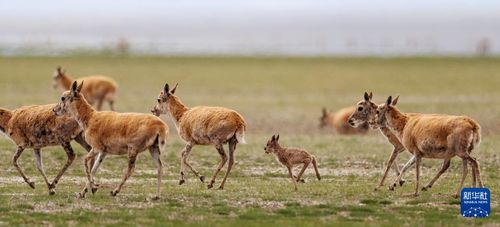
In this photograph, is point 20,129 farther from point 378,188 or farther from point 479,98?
point 479,98

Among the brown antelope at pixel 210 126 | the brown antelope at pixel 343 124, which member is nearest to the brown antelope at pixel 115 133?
the brown antelope at pixel 210 126

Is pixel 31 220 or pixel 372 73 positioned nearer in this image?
pixel 31 220

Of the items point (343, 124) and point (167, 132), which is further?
point (343, 124)

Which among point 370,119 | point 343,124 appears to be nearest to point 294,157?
point 370,119

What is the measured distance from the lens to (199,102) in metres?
40.3

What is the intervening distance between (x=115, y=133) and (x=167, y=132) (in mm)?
862

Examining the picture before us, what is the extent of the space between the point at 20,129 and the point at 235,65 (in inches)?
1928

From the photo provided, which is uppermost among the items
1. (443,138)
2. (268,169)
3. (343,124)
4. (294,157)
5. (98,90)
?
(443,138)

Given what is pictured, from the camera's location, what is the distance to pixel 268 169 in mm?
21188

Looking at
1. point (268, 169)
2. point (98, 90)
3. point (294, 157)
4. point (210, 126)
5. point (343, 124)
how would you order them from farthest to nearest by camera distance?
point (98, 90) < point (343, 124) < point (268, 169) < point (294, 157) < point (210, 126)

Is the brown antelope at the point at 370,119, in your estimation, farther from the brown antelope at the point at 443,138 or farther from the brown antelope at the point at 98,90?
the brown antelope at the point at 98,90

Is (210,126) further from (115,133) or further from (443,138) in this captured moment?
(443,138)

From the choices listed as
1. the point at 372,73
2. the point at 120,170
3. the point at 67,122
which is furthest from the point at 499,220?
the point at 372,73

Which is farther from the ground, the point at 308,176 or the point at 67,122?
the point at 67,122
